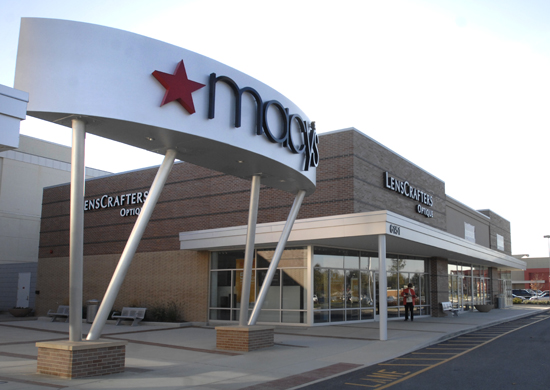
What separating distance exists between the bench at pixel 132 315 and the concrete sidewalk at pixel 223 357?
9.05 ft

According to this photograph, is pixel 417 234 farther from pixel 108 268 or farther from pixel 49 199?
pixel 49 199

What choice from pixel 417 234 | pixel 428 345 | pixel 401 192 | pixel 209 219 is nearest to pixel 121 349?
pixel 428 345

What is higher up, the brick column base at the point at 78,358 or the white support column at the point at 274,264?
the white support column at the point at 274,264

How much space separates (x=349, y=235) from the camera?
1630 cm

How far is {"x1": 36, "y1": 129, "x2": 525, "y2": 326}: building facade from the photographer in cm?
1977

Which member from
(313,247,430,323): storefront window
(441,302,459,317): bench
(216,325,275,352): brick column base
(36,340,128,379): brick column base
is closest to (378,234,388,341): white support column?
(216,325,275,352): brick column base

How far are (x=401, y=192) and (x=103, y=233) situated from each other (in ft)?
53.5

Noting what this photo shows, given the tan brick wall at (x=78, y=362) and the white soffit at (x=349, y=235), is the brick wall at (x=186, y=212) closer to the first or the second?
the white soffit at (x=349, y=235)

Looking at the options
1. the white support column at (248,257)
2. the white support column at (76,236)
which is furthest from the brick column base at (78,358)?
the white support column at (248,257)

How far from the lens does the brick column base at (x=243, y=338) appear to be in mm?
13000

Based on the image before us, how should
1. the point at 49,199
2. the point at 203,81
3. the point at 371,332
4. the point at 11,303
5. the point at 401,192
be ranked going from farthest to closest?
the point at 11,303, the point at 49,199, the point at 401,192, the point at 371,332, the point at 203,81

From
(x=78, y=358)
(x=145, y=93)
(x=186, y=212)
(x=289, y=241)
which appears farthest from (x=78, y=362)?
(x=186, y=212)

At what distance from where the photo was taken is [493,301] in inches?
1492

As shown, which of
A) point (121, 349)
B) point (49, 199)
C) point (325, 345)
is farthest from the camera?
point (49, 199)
